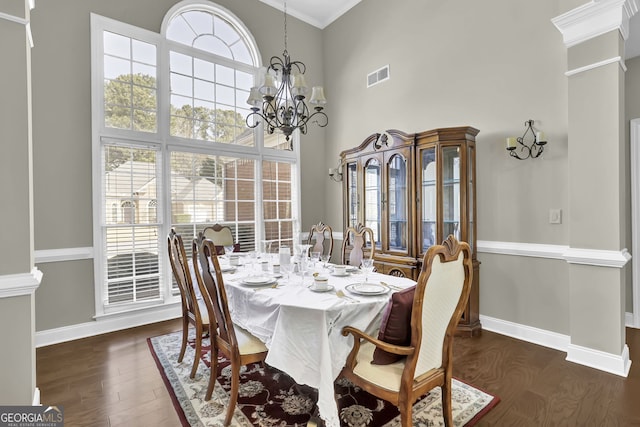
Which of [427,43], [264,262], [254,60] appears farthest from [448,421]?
[254,60]

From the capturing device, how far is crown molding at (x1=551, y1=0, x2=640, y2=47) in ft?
7.97

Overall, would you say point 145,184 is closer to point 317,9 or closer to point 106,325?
point 106,325

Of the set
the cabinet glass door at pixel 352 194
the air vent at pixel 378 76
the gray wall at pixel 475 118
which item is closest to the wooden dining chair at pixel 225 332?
the gray wall at pixel 475 118

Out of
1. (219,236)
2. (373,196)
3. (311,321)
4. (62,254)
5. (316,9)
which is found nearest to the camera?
(311,321)

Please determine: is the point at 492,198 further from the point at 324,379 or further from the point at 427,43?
the point at 324,379

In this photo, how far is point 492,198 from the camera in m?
3.36

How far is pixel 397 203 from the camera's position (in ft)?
12.4

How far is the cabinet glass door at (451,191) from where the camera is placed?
10.9ft

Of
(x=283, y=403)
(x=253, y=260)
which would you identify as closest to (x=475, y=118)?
(x=253, y=260)

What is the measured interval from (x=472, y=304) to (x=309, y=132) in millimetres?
3512

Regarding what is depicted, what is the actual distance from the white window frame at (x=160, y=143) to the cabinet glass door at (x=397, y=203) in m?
1.91

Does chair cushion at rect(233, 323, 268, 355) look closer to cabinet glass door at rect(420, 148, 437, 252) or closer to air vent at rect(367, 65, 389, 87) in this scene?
cabinet glass door at rect(420, 148, 437, 252)

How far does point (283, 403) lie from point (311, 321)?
32.9 inches

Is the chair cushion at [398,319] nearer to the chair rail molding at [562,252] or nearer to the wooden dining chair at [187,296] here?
the wooden dining chair at [187,296]
